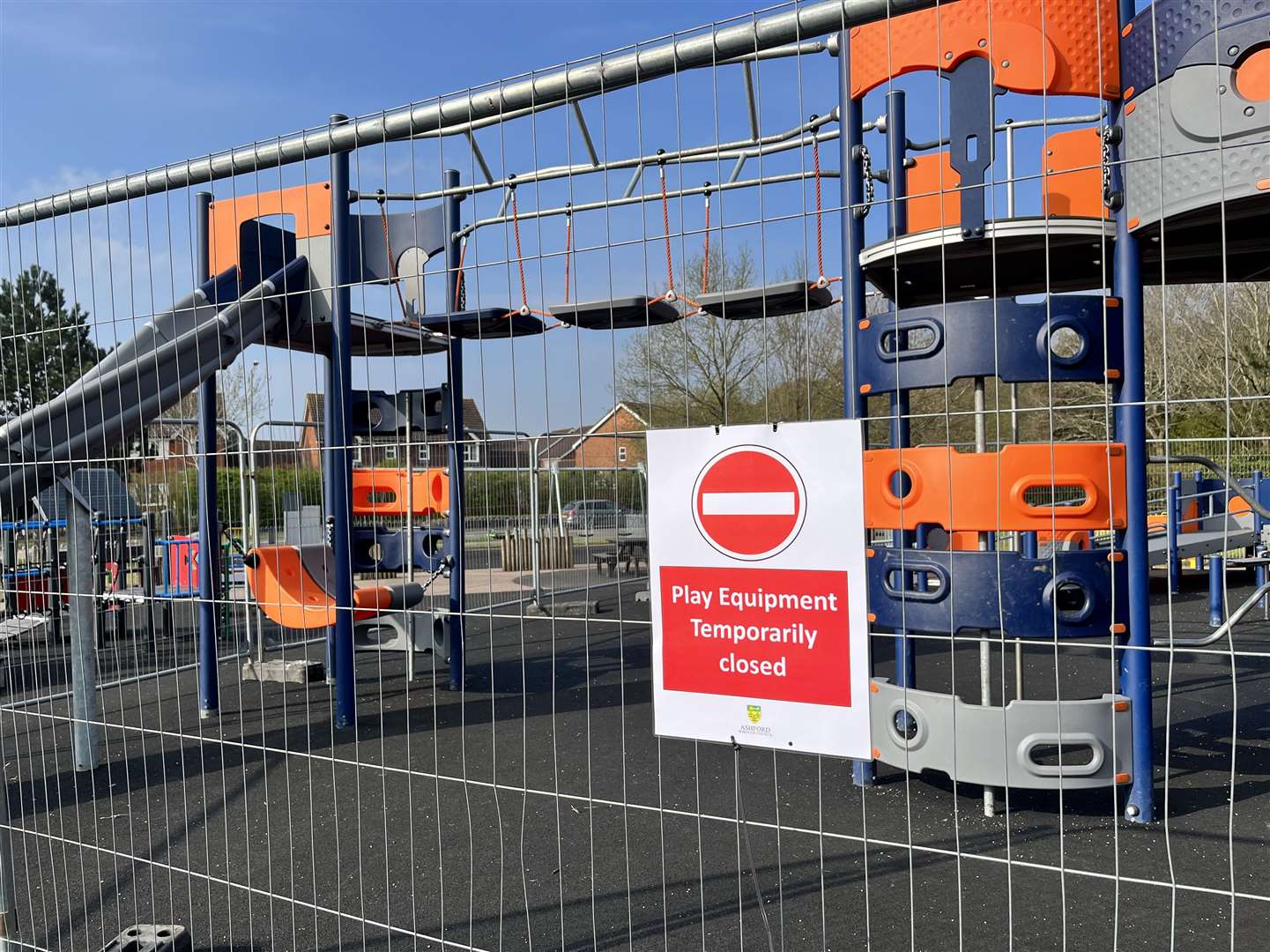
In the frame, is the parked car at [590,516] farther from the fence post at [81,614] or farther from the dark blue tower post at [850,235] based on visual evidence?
the dark blue tower post at [850,235]

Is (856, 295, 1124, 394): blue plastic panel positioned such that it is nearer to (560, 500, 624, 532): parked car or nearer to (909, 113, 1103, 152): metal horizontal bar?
(909, 113, 1103, 152): metal horizontal bar

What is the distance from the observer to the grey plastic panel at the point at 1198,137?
3.33 metres

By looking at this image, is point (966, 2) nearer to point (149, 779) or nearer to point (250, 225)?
point (250, 225)

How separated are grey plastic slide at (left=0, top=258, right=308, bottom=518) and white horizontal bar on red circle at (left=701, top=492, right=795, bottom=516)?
6.96 feet

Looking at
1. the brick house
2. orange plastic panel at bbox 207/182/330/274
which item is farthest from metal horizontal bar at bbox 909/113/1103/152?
orange plastic panel at bbox 207/182/330/274

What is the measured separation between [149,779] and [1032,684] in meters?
5.59

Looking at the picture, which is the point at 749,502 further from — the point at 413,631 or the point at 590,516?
the point at 590,516

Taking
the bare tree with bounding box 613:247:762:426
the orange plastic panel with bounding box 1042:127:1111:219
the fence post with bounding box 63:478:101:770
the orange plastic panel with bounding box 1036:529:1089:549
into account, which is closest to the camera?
the bare tree with bounding box 613:247:762:426

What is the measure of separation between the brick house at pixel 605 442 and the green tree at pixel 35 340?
171 centimetres

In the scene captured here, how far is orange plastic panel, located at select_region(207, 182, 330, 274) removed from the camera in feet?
21.3

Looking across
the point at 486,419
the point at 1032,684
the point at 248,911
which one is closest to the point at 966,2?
the point at 486,419

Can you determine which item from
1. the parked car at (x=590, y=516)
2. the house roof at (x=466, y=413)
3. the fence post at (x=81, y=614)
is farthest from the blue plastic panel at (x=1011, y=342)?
the parked car at (x=590, y=516)

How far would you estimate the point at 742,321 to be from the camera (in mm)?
5602

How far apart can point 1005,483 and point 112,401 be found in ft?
11.1
